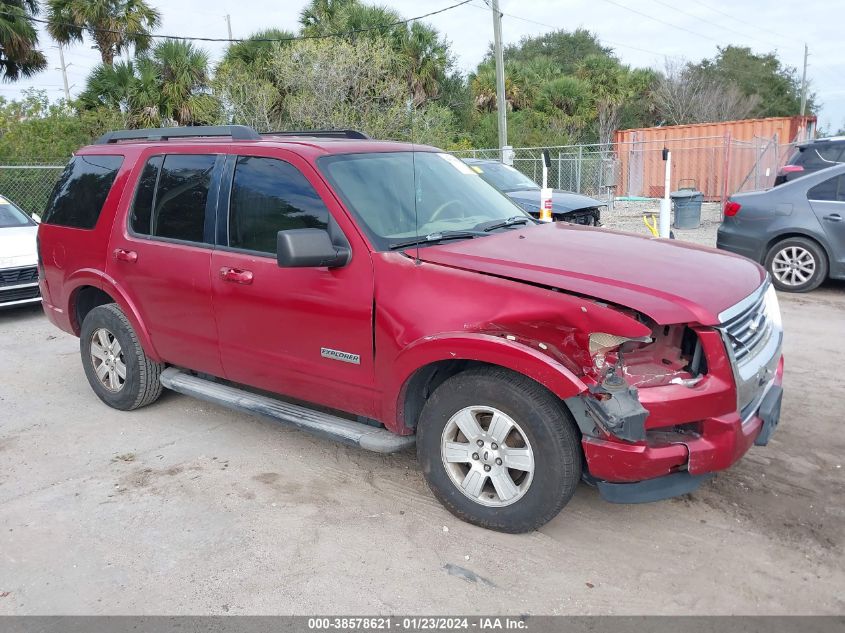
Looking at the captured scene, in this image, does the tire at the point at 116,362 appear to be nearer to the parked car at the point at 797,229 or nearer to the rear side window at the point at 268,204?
the rear side window at the point at 268,204

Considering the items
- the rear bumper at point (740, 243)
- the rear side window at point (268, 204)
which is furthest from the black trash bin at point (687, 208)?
the rear side window at point (268, 204)

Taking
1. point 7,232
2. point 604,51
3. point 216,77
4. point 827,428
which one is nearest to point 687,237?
point 827,428

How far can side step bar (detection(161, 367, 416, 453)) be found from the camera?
3716mm

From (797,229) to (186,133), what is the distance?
7.15 m

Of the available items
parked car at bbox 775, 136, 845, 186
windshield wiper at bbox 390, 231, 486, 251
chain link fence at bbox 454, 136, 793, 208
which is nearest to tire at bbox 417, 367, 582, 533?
windshield wiper at bbox 390, 231, 486, 251

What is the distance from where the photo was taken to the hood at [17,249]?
8359 mm

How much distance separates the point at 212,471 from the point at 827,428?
3893 millimetres

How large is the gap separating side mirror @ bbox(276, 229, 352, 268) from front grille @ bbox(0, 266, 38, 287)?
6.36 meters

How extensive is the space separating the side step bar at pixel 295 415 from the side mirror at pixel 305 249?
3.03ft

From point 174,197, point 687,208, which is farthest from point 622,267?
point 687,208

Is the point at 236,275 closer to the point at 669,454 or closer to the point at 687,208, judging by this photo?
the point at 669,454

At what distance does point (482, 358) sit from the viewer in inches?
126

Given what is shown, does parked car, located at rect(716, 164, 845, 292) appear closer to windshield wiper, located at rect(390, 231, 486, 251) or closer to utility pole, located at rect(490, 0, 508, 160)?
windshield wiper, located at rect(390, 231, 486, 251)

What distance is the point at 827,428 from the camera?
458cm
